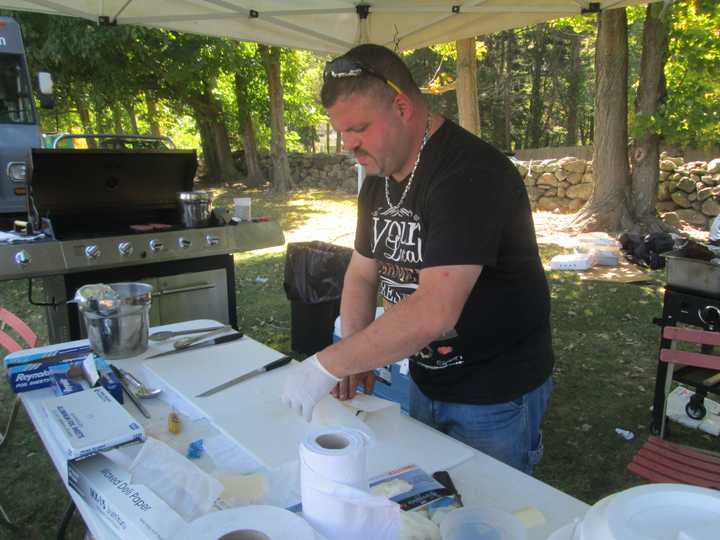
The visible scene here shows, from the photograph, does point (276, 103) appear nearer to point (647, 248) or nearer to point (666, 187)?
point (666, 187)

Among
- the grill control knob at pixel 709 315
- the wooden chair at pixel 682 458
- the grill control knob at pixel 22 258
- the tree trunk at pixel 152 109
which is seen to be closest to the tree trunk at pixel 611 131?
the grill control knob at pixel 709 315

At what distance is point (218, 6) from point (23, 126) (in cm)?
340

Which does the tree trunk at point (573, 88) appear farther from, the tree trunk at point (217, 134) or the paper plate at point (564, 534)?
the paper plate at point (564, 534)

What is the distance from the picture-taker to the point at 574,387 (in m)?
3.61

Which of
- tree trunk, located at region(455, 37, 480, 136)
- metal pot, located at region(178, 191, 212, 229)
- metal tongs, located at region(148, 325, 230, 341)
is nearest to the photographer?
metal tongs, located at region(148, 325, 230, 341)

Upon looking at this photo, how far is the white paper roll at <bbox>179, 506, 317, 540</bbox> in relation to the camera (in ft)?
2.34

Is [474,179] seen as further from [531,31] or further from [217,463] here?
[531,31]

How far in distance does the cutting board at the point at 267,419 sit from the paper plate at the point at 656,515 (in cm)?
53

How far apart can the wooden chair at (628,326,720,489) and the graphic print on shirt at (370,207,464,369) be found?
124 cm

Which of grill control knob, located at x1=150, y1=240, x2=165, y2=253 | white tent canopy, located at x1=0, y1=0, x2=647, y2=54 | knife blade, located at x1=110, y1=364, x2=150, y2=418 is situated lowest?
knife blade, located at x1=110, y1=364, x2=150, y2=418

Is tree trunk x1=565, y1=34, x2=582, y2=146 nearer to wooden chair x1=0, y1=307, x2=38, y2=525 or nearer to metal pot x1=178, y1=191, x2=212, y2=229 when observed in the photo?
metal pot x1=178, y1=191, x2=212, y2=229

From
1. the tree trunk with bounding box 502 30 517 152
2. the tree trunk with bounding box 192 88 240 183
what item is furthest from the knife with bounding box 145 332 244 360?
the tree trunk with bounding box 502 30 517 152

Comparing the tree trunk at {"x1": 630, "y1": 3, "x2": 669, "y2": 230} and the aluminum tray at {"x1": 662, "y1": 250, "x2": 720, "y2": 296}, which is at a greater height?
the tree trunk at {"x1": 630, "y1": 3, "x2": 669, "y2": 230}

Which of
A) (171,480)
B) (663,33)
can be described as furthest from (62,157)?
(663,33)
